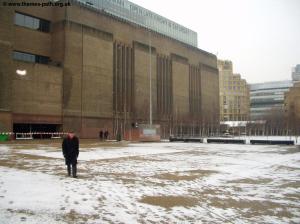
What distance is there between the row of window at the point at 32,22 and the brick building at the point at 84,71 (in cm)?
15

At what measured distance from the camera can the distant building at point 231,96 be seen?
163m

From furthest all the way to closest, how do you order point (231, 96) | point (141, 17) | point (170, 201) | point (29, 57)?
point (231, 96), point (141, 17), point (29, 57), point (170, 201)

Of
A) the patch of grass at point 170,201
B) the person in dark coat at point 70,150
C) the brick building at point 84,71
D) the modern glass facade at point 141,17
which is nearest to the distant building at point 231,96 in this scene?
the modern glass facade at point 141,17

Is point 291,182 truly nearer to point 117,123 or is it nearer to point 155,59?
point 117,123

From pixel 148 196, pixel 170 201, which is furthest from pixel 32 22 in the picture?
pixel 170 201

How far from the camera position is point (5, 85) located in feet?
155

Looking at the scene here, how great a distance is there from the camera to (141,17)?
8406cm

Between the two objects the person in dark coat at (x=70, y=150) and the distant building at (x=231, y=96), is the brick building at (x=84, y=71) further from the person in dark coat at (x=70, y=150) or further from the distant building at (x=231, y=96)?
the distant building at (x=231, y=96)

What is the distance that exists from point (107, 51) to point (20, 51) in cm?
1553

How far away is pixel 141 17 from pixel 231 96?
90.6 metres

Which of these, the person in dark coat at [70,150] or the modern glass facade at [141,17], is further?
the modern glass facade at [141,17]

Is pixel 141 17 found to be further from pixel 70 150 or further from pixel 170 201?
pixel 170 201

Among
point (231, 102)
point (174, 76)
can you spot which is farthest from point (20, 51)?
point (231, 102)

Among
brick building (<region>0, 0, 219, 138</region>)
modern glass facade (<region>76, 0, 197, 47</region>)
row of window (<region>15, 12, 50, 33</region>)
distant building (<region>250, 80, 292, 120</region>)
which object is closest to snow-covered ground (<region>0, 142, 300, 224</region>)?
Answer: brick building (<region>0, 0, 219, 138</region>)
